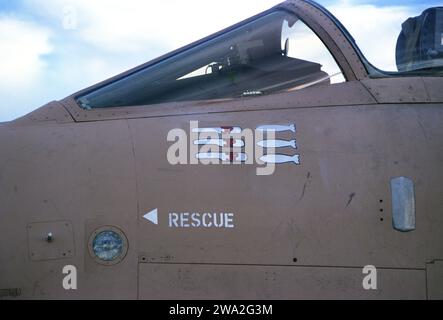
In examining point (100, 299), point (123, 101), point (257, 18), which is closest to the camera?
point (100, 299)

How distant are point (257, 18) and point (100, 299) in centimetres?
204

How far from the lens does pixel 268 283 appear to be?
291 centimetres

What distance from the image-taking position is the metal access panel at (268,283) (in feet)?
9.52

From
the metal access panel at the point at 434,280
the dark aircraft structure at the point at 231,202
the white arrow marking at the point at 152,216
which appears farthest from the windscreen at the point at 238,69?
the metal access panel at the point at 434,280

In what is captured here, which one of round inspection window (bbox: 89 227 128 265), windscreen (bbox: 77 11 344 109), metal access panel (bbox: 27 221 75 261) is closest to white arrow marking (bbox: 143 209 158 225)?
round inspection window (bbox: 89 227 128 265)

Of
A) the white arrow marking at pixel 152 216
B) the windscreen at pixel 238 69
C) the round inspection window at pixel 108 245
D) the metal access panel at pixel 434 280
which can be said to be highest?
the windscreen at pixel 238 69

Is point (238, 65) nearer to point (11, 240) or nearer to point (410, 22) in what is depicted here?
point (410, 22)

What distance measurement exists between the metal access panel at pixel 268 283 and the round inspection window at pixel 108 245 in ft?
0.46

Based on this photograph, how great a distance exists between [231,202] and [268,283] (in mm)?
464

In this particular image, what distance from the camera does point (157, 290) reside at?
2916 millimetres

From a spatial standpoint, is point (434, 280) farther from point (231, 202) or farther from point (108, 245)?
point (108, 245)

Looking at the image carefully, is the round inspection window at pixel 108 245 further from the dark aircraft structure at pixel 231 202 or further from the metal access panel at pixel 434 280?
the metal access panel at pixel 434 280

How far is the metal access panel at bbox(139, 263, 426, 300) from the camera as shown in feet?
9.52

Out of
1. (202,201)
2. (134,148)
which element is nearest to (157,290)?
(202,201)
